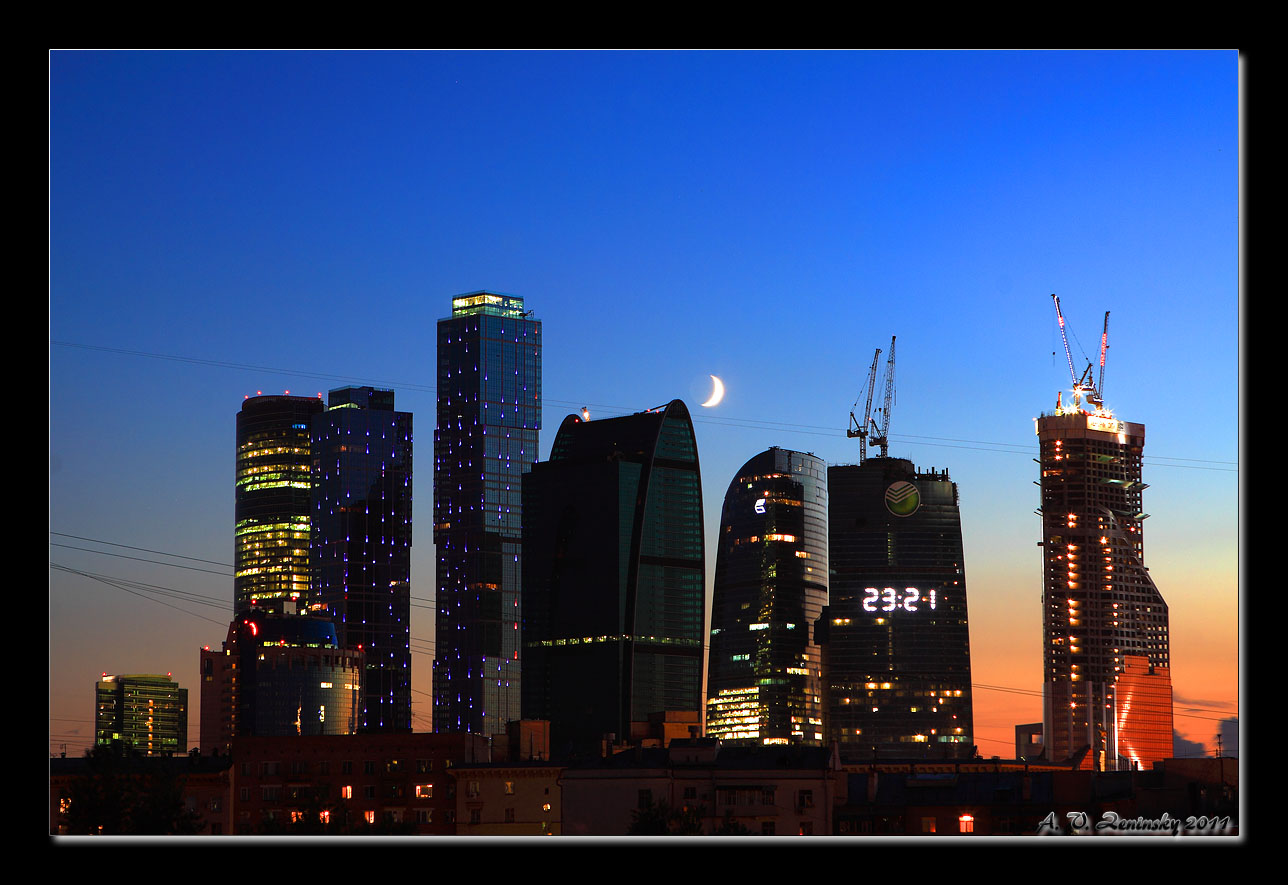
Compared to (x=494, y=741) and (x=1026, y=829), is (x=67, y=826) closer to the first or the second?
(x=1026, y=829)

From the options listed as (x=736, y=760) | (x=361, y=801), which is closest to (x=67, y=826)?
(x=361, y=801)

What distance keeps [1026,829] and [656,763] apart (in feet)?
64.7
